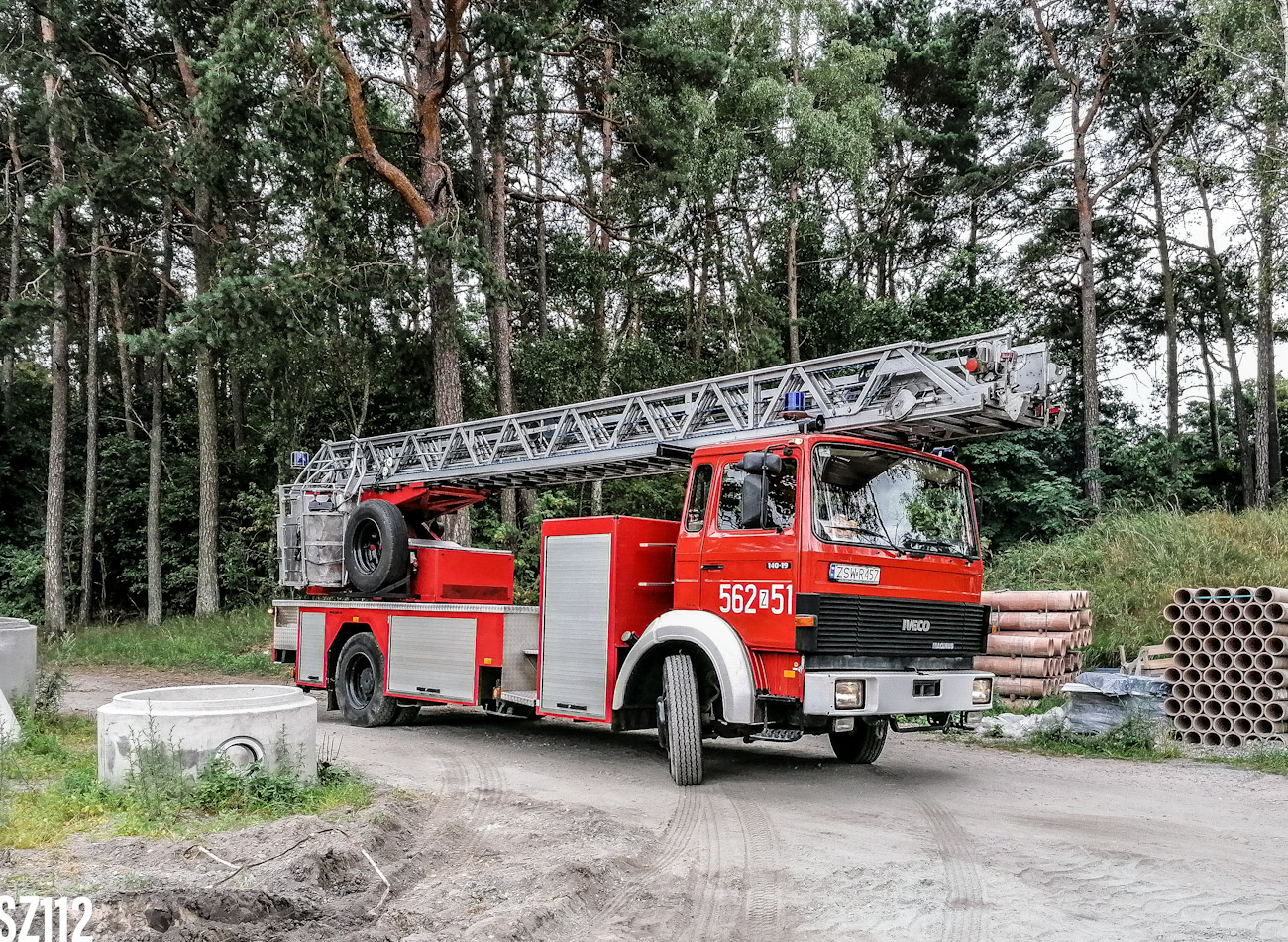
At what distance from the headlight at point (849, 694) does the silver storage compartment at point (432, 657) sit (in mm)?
4332

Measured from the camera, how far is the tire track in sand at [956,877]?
477cm

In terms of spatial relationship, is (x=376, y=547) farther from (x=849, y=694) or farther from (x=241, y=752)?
(x=849, y=694)

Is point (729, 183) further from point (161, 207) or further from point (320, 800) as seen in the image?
point (320, 800)

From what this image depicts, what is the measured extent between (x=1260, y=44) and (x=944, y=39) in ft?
29.3

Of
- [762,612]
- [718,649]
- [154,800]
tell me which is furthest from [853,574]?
[154,800]

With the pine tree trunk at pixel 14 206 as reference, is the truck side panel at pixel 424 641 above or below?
below

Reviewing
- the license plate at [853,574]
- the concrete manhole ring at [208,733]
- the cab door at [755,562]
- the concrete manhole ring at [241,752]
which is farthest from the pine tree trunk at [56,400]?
the license plate at [853,574]

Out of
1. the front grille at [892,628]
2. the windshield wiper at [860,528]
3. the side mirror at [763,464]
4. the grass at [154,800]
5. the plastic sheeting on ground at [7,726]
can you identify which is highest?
the side mirror at [763,464]

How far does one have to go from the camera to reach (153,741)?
6445 millimetres

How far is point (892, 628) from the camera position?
7719 millimetres

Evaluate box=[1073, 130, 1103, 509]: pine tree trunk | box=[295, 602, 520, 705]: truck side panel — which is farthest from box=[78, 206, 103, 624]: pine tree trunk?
box=[1073, 130, 1103, 509]: pine tree trunk

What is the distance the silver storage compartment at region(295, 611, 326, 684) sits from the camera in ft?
41.2

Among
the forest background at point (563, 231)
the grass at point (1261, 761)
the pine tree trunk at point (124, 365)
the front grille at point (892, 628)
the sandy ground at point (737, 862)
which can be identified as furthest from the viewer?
the pine tree trunk at point (124, 365)

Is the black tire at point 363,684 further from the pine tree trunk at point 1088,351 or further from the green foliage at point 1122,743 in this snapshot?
the pine tree trunk at point 1088,351
